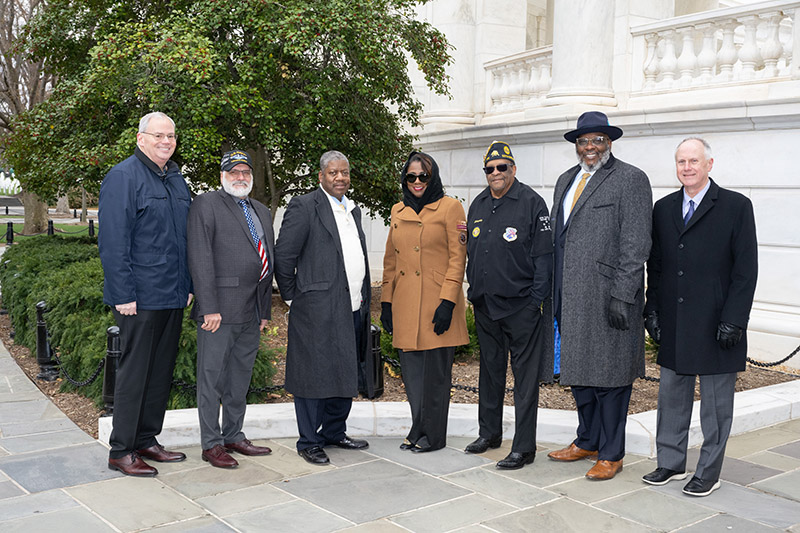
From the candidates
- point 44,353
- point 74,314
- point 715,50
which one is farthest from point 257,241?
point 715,50

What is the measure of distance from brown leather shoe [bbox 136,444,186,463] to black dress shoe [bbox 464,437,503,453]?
6.68 ft

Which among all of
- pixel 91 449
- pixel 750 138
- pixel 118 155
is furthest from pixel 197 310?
pixel 750 138

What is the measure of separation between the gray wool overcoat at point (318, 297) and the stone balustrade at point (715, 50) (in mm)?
6678

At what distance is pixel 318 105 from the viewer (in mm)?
10023

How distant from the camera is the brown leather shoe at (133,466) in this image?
5152mm

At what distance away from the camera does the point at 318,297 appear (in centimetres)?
553

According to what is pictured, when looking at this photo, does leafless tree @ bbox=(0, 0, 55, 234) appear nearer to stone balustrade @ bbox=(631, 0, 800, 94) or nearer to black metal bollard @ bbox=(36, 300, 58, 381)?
black metal bollard @ bbox=(36, 300, 58, 381)

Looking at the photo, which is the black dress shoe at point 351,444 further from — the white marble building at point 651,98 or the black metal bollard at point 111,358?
the white marble building at point 651,98

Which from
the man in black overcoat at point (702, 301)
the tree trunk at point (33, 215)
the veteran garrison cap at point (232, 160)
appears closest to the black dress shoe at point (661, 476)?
the man in black overcoat at point (702, 301)

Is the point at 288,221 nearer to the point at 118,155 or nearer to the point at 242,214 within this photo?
the point at 242,214

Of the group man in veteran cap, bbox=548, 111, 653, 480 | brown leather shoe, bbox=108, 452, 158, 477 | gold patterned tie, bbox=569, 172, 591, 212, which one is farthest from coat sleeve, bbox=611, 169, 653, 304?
brown leather shoe, bbox=108, 452, 158, 477

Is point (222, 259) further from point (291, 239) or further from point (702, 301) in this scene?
point (702, 301)

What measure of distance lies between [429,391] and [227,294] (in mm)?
1596

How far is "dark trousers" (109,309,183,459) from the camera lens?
5164mm
